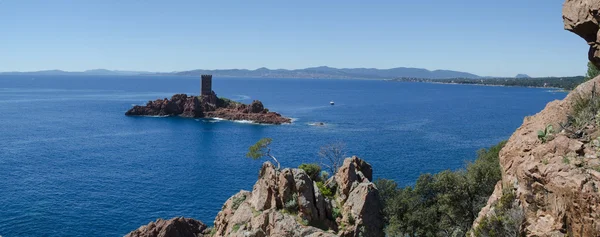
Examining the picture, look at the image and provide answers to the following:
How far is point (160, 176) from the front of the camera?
8456 cm

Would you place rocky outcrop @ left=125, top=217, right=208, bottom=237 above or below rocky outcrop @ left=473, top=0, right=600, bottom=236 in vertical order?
below

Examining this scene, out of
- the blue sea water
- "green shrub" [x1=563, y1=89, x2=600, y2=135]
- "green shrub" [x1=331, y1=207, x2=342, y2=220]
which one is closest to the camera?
"green shrub" [x1=563, y1=89, x2=600, y2=135]

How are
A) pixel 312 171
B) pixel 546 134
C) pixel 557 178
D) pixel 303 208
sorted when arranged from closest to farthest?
pixel 557 178
pixel 546 134
pixel 303 208
pixel 312 171

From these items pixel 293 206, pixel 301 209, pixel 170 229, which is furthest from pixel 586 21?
pixel 170 229

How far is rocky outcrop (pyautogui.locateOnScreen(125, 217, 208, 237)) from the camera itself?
50.6m

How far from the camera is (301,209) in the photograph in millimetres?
37656

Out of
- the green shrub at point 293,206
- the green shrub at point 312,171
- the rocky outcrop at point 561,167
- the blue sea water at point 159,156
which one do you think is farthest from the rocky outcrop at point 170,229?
the rocky outcrop at point 561,167

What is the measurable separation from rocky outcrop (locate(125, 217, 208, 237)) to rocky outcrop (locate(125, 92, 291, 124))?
114799mm

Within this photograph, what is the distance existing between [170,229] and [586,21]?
42.3m

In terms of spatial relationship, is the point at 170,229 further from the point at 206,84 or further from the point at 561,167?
the point at 206,84

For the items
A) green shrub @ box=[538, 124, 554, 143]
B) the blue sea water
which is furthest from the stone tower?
green shrub @ box=[538, 124, 554, 143]

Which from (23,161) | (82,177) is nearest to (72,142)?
(23,161)

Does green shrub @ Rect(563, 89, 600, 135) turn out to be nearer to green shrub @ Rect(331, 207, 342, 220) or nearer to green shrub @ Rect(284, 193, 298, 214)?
green shrub @ Rect(284, 193, 298, 214)

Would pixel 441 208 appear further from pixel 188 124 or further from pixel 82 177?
pixel 188 124
